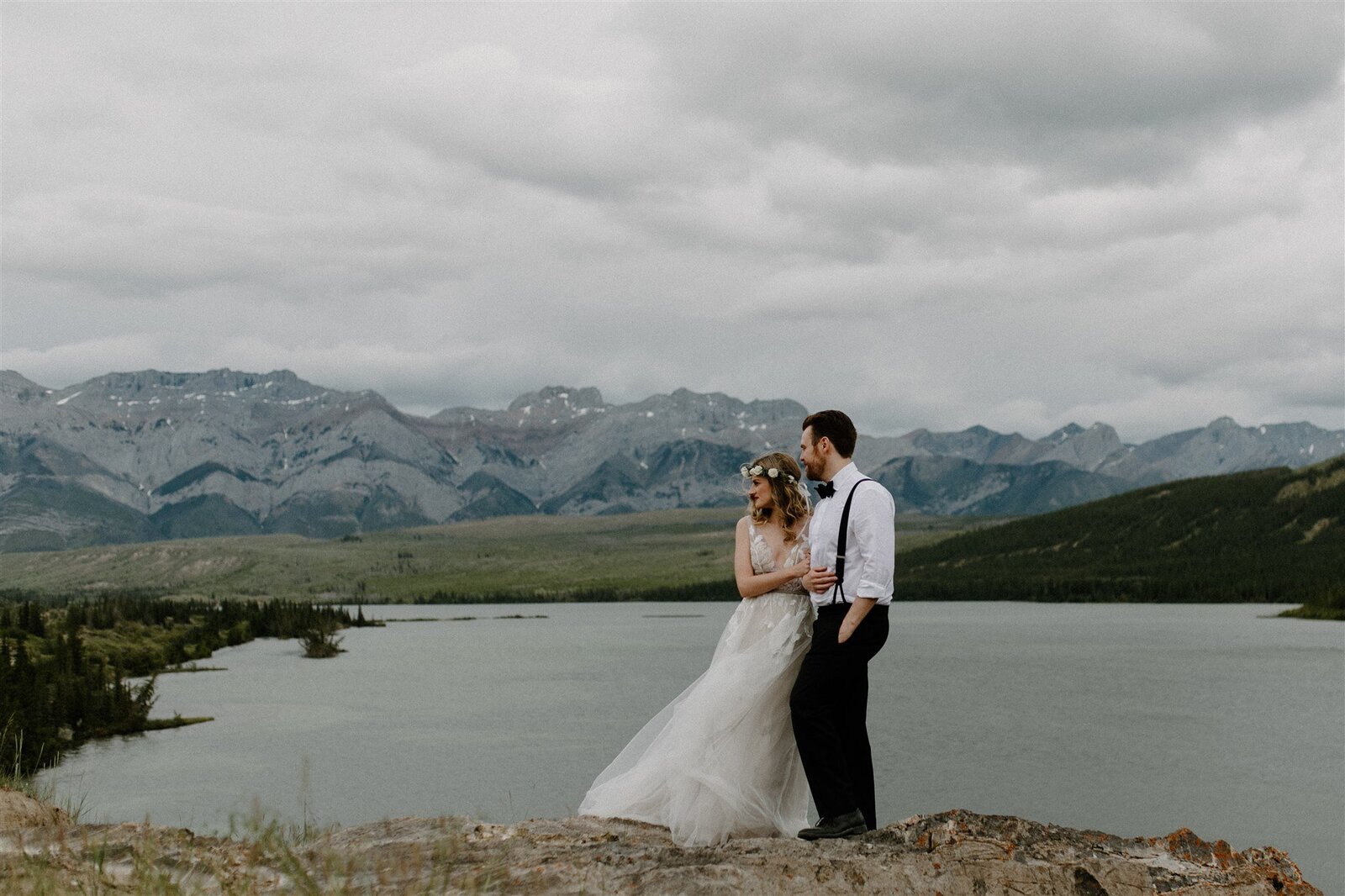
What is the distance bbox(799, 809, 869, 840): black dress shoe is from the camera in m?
8.84

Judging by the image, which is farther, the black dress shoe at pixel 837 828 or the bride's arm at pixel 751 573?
the bride's arm at pixel 751 573

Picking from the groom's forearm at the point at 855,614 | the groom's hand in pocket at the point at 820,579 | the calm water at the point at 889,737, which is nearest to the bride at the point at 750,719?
the groom's hand in pocket at the point at 820,579

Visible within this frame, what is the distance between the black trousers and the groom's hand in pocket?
7.2 inches

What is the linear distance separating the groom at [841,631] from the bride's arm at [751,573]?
39 cm

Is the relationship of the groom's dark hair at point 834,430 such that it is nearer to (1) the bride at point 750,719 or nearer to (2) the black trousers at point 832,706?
(1) the bride at point 750,719

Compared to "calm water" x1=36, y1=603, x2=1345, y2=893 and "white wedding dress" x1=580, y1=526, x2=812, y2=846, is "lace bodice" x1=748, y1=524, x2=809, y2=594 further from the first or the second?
"calm water" x1=36, y1=603, x2=1345, y2=893

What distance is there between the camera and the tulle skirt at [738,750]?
372 inches

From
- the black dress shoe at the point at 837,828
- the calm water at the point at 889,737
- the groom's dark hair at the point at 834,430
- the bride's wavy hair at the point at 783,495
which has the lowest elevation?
the calm water at the point at 889,737

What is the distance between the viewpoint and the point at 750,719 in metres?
9.80

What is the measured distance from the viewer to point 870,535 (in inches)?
357

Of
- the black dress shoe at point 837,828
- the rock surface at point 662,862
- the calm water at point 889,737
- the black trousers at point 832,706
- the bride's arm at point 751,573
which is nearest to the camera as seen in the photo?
the rock surface at point 662,862

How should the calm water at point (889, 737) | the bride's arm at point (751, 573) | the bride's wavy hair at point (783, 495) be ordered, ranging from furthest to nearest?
1. the calm water at point (889, 737)
2. the bride's wavy hair at point (783, 495)
3. the bride's arm at point (751, 573)

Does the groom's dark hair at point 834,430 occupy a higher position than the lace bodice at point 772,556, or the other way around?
Result: the groom's dark hair at point 834,430

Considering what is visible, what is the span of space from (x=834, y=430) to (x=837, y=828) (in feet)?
10.4
